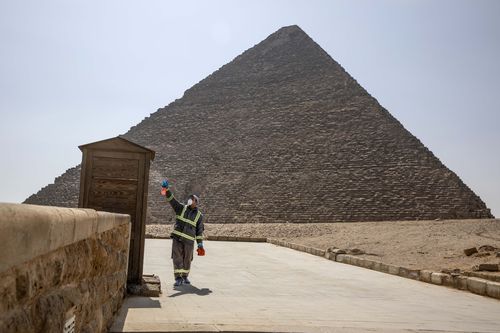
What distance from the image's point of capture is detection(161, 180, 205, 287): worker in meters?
5.94

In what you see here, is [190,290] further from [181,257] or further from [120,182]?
[120,182]

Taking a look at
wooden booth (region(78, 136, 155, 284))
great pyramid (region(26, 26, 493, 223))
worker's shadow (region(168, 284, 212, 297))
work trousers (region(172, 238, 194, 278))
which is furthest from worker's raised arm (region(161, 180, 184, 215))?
great pyramid (region(26, 26, 493, 223))

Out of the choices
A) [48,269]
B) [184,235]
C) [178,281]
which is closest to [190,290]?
[178,281]

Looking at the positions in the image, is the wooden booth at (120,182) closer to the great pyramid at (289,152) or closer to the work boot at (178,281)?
the work boot at (178,281)

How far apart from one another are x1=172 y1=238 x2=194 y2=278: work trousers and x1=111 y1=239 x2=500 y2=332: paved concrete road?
18 centimetres

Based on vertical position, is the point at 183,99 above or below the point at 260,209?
above

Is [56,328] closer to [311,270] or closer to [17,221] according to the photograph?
[17,221]

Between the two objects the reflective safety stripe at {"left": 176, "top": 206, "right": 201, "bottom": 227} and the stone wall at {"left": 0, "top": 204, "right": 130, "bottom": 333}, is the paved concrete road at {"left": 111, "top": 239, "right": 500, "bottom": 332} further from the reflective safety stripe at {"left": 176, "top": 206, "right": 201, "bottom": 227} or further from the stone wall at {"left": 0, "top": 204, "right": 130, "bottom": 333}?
the stone wall at {"left": 0, "top": 204, "right": 130, "bottom": 333}

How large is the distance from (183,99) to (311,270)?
69.5m

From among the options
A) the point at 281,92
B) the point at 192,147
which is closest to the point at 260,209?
the point at 192,147

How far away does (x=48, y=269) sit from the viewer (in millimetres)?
1536

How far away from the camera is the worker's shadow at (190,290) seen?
521cm

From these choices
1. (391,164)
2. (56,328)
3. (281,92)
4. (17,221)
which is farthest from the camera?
(281,92)

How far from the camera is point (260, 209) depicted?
47312 millimetres
